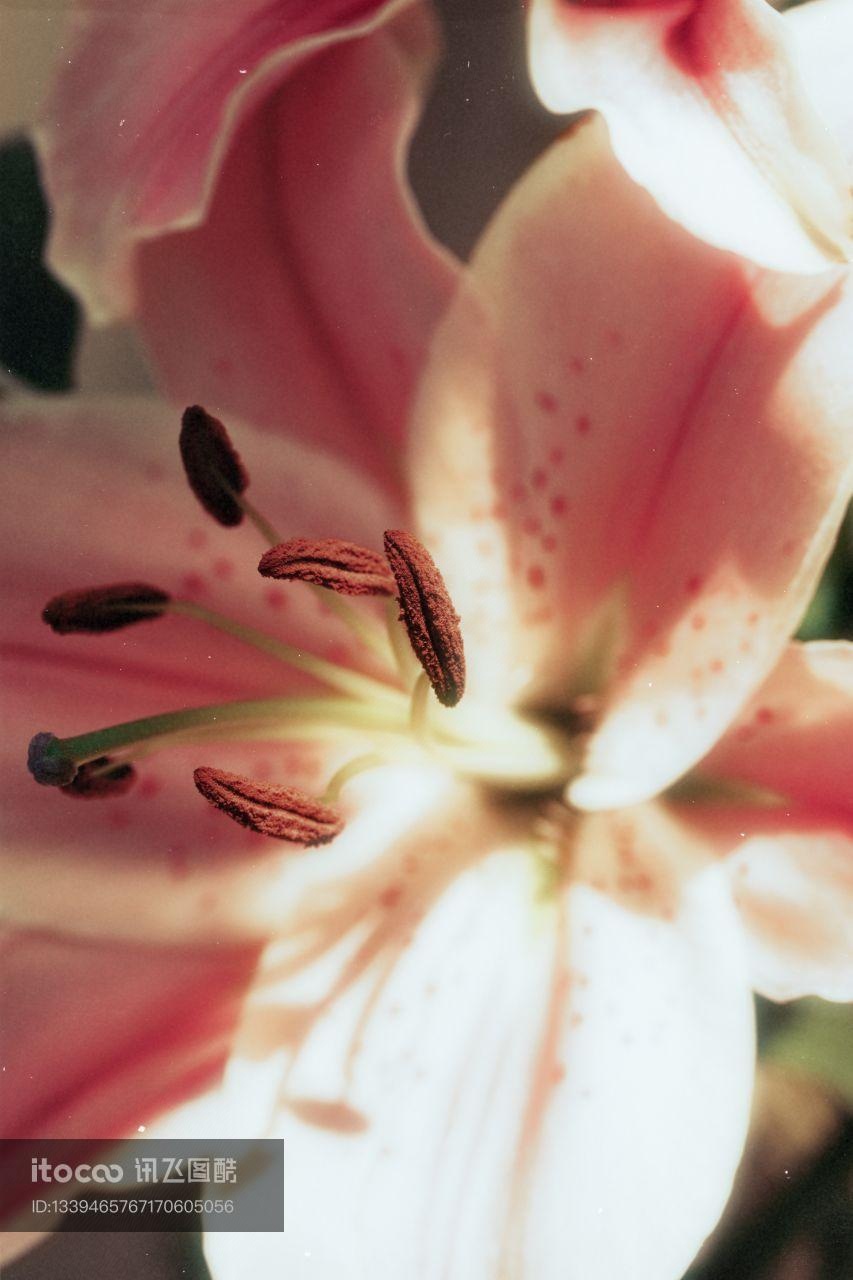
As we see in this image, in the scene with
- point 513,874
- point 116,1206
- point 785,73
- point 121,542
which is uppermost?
point 785,73

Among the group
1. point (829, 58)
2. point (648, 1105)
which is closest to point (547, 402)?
point (829, 58)

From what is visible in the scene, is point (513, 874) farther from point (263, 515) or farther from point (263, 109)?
point (263, 109)

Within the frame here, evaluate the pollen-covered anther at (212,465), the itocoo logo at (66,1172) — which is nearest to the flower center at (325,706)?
the pollen-covered anther at (212,465)

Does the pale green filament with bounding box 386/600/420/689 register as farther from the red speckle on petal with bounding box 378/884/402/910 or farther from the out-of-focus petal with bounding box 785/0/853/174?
the out-of-focus petal with bounding box 785/0/853/174

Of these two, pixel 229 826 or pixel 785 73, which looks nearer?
pixel 785 73

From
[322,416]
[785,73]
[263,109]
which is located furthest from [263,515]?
[785,73]

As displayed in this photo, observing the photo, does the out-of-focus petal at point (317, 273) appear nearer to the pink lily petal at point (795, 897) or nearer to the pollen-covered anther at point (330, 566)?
the pollen-covered anther at point (330, 566)
